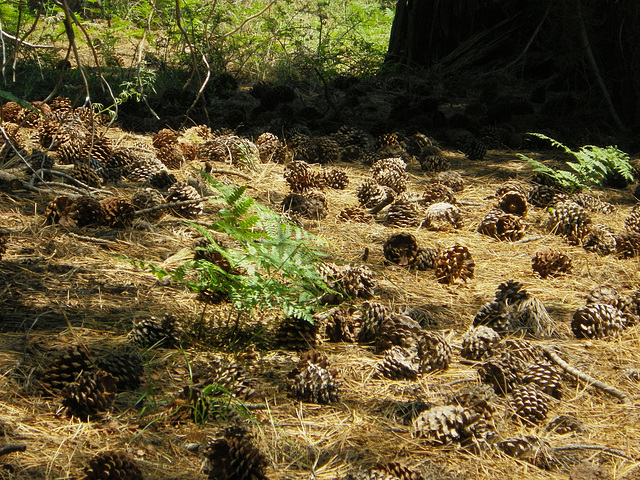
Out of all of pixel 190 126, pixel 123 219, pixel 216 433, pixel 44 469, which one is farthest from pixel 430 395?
pixel 190 126

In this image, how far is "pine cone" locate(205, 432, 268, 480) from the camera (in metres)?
1.75

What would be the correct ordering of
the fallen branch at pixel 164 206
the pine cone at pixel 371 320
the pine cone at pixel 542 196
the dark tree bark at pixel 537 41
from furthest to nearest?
1. the dark tree bark at pixel 537 41
2. the pine cone at pixel 542 196
3. the fallen branch at pixel 164 206
4. the pine cone at pixel 371 320

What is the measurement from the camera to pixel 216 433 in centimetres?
199

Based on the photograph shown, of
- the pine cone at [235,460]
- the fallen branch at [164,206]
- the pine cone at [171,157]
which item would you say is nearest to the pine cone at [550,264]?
the fallen branch at [164,206]

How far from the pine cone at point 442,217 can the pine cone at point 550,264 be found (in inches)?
27.7

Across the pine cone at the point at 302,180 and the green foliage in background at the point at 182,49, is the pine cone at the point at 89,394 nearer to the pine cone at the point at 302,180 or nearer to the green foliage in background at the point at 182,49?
the pine cone at the point at 302,180

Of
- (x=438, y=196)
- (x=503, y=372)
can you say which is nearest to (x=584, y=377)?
(x=503, y=372)

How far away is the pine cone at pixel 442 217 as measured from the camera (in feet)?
13.2

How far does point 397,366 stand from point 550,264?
1.43m

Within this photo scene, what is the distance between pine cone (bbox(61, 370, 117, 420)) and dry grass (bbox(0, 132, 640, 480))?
46mm

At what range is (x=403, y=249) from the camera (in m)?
3.46

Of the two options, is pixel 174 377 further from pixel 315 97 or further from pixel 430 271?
pixel 315 97

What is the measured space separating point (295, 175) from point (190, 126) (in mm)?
1899

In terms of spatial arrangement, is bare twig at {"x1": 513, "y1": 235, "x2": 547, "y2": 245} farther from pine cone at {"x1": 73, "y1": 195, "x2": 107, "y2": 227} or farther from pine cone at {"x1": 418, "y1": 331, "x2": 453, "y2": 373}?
pine cone at {"x1": 73, "y1": 195, "x2": 107, "y2": 227}
